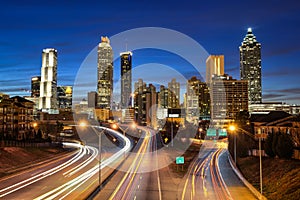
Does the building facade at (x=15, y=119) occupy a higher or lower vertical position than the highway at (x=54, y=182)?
higher

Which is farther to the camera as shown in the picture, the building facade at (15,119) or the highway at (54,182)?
the building facade at (15,119)

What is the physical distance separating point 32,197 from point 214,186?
66.7 feet

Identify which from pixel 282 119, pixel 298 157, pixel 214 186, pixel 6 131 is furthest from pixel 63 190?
pixel 6 131

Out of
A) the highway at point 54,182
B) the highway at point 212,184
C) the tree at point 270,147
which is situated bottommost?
the highway at point 212,184

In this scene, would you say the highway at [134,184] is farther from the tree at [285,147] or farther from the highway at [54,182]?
the tree at [285,147]

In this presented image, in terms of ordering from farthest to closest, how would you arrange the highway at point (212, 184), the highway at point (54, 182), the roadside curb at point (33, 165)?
the roadside curb at point (33, 165) < the highway at point (212, 184) < the highway at point (54, 182)

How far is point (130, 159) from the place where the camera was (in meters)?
67.4

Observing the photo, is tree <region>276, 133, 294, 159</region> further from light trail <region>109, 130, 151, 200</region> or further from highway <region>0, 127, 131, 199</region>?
highway <region>0, 127, 131, 199</region>

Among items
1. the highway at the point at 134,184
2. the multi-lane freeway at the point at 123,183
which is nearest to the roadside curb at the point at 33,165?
the multi-lane freeway at the point at 123,183

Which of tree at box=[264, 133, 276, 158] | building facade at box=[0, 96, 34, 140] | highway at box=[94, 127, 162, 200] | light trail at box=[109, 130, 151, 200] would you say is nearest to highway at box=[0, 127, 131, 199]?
highway at box=[94, 127, 162, 200]

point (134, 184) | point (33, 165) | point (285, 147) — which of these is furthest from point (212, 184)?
point (33, 165)

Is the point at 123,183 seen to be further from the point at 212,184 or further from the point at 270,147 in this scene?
the point at 270,147

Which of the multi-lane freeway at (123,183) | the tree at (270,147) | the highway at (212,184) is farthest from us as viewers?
the tree at (270,147)

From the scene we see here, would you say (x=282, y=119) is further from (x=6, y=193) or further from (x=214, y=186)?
(x=6, y=193)
